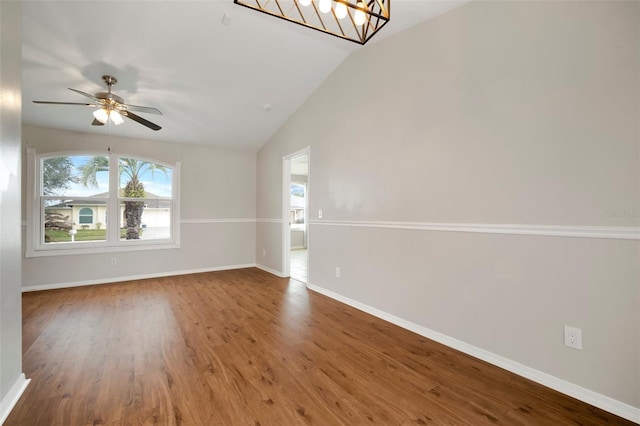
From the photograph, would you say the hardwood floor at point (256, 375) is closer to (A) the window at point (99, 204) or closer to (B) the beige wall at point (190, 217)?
(B) the beige wall at point (190, 217)

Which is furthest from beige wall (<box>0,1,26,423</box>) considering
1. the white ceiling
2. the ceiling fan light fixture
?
the ceiling fan light fixture

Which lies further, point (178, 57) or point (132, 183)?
point (132, 183)

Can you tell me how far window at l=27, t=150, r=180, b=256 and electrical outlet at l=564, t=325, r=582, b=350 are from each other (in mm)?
5524

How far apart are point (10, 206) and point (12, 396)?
1149mm

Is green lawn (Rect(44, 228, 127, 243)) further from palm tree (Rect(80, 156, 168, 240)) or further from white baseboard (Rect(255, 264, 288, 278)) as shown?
white baseboard (Rect(255, 264, 288, 278))

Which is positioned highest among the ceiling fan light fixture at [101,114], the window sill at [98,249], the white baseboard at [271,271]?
the ceiling fan light fixture at [101,114]

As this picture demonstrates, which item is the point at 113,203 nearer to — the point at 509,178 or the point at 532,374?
the point at 509,178

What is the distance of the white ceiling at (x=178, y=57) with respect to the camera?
8.29ft

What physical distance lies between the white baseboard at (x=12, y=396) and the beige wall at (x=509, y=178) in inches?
115

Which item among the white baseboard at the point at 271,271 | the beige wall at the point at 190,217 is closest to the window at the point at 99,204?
the beige wall at the point at 190,217

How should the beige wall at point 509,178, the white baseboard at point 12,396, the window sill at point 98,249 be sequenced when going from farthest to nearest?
the window sill at point 98,249 < the beige wall at point 509,178 < the white baseboard at point 12,396

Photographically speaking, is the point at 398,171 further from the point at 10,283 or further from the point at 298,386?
the point at 10,283

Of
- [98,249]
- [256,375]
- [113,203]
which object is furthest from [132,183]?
[256,375]

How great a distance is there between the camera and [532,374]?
6.44 ft
